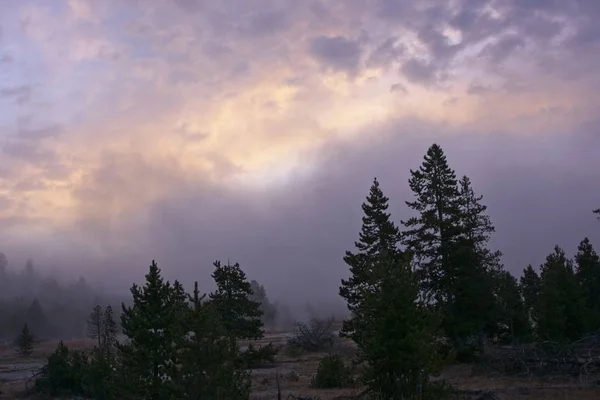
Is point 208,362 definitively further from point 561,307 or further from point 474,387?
point 561,307

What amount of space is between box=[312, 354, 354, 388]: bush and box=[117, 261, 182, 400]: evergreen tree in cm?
1246

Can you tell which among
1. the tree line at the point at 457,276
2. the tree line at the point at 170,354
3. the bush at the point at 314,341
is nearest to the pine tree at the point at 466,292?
the tree line at the point at 457,276

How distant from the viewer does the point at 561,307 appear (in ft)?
126

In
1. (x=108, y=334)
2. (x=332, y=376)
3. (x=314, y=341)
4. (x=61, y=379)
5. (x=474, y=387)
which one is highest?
(x=108, y=334)

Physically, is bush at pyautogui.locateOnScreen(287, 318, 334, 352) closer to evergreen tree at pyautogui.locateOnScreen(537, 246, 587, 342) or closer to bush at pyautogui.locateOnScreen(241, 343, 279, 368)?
bush at pyautogui.locateOnScreen(241, 343, 279, 368)

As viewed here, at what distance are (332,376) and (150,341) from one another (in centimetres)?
1388

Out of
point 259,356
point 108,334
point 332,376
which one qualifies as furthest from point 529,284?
point 108,334

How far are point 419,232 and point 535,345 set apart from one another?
10.1m

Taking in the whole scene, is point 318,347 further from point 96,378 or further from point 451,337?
point 96,378

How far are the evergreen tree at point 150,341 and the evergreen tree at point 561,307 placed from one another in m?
26.5

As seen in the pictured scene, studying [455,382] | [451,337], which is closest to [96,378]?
[455,382]

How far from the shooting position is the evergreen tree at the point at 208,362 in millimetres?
17188

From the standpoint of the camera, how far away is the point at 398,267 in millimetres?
18797

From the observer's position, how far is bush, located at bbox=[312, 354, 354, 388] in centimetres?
3228
